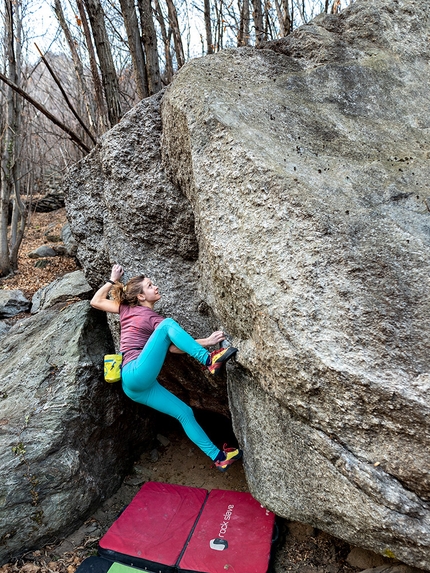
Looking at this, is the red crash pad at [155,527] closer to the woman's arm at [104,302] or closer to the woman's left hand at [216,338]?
the woman's left hand at [216,338]

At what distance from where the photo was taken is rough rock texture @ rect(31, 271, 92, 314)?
534 cm

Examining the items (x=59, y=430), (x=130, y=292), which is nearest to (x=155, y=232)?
(x=130, y=292)

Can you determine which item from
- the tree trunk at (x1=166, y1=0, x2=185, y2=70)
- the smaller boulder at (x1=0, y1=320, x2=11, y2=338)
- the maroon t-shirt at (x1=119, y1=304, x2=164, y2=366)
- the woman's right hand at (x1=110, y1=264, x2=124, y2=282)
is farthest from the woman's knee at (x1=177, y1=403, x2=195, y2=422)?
the tree trunk at (x1=166, y1=0, x2=185, y2=70)

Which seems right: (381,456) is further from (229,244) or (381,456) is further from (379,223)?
(229,244)

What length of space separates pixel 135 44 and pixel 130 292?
3.34 metres

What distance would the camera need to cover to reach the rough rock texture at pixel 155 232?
399 centimetres

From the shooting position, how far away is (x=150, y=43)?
5.36m

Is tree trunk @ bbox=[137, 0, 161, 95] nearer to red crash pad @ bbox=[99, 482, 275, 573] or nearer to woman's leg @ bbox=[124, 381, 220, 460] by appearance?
woman's leg @ bbox=[124, 381, 220, 460]

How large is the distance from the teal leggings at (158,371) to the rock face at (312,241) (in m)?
0.34

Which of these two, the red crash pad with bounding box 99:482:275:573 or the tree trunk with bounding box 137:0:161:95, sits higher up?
the tree trunk with bounding box 137:0:161:95

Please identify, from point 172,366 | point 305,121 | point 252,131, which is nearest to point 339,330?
point 252,131

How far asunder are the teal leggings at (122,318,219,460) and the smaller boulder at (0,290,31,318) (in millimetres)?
3403

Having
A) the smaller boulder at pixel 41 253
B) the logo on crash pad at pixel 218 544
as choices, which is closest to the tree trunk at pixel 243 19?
the smaller boulder at pixel 41 253

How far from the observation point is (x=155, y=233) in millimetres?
4121
